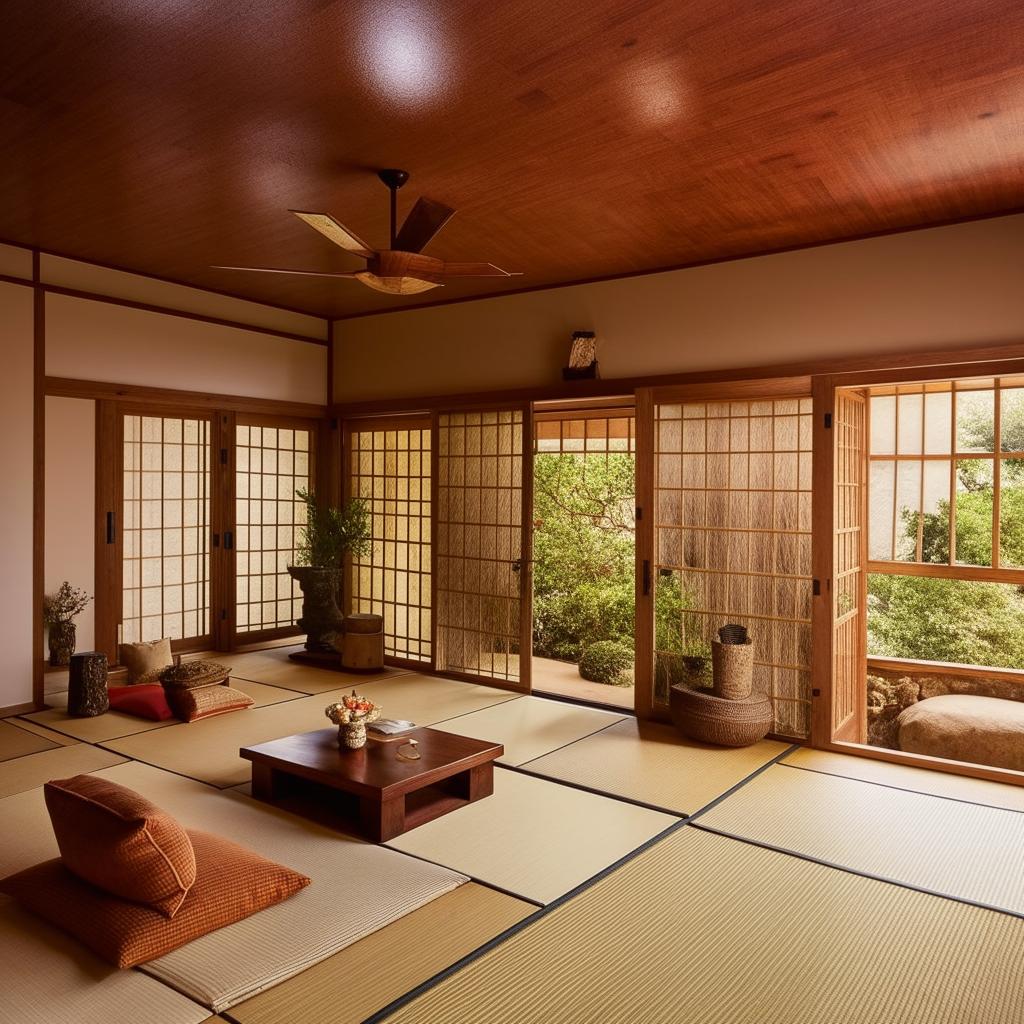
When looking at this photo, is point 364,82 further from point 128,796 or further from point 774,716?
point 774,716

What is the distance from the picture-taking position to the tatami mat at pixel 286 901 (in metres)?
2.43

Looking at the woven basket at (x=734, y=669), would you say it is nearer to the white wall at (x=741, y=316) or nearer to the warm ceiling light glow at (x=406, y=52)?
the white wall at (x=741, y=316)

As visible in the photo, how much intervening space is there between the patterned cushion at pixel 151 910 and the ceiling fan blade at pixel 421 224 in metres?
2.62

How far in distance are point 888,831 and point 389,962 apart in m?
2.20

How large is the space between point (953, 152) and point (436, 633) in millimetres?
4626

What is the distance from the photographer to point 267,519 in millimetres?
7242

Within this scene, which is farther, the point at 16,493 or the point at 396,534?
the point at 396,534

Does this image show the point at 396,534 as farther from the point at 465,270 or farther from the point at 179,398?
the point at 465,270

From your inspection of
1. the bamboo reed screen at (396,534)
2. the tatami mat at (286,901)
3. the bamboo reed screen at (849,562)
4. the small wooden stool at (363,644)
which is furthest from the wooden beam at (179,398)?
the bamboo reed screen at (849,562)

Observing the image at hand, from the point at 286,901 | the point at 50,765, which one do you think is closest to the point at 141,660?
the point at 50,765

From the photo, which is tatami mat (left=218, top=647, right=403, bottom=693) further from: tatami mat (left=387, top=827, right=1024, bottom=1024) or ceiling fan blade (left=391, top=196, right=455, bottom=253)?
tatami mat (left=387, top=827, right=1024, bottom=1024)

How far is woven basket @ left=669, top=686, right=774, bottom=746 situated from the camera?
462cm

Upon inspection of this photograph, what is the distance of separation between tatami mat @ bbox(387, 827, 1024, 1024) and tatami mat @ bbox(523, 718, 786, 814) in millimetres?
768

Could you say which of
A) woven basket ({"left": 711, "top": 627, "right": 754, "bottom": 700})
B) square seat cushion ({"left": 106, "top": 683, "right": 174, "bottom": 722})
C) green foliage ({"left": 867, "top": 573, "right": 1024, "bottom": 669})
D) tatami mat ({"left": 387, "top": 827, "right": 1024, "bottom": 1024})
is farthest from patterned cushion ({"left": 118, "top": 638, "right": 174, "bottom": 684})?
green foliage ({"left": 867, "top": 573, "right": 1024, "bottom": 669})
